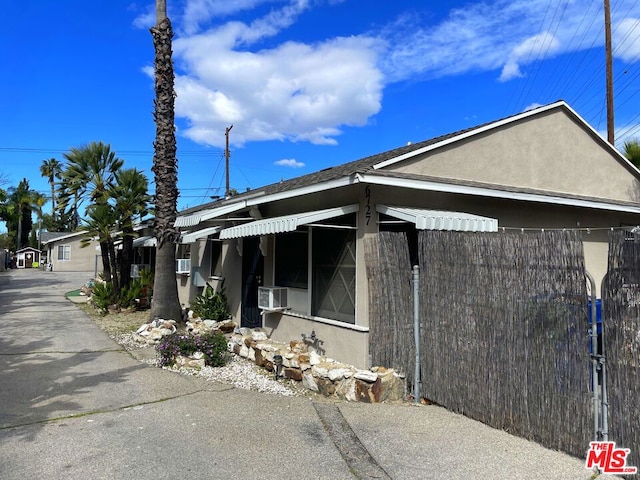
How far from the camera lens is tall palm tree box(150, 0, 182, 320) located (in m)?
10.9

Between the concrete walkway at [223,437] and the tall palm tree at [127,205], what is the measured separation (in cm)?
838

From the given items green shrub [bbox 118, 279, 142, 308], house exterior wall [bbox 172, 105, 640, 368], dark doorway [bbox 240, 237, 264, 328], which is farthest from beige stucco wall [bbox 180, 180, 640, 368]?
green shrub [bbox 118, 279, 142, 308]

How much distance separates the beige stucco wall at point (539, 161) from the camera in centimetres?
736

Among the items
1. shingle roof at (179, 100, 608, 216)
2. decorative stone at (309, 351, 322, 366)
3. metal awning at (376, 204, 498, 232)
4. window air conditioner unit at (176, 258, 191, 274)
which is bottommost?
decorative stone at (309, 351, 322, 366)

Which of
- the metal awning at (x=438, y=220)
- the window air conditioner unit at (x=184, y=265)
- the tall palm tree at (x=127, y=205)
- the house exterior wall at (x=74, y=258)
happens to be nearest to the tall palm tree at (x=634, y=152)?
the metal awning at (x=438, y=220)

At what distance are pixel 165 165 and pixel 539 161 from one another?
8.14 m

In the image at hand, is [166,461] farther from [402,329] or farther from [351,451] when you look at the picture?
[402,329]

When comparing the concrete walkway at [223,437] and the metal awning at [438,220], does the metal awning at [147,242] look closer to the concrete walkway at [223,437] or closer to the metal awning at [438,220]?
the concrete walkway at [223,437]

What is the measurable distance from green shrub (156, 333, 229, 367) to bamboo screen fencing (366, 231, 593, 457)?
260 centimetres

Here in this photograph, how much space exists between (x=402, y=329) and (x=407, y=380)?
24.0 inches

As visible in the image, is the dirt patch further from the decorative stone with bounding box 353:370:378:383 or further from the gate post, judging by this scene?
the gate post

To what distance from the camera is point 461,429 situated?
4645 mm

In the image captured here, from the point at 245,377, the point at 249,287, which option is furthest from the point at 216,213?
the point at 245,377

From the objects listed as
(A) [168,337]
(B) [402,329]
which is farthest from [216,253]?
(B) [402,329]
